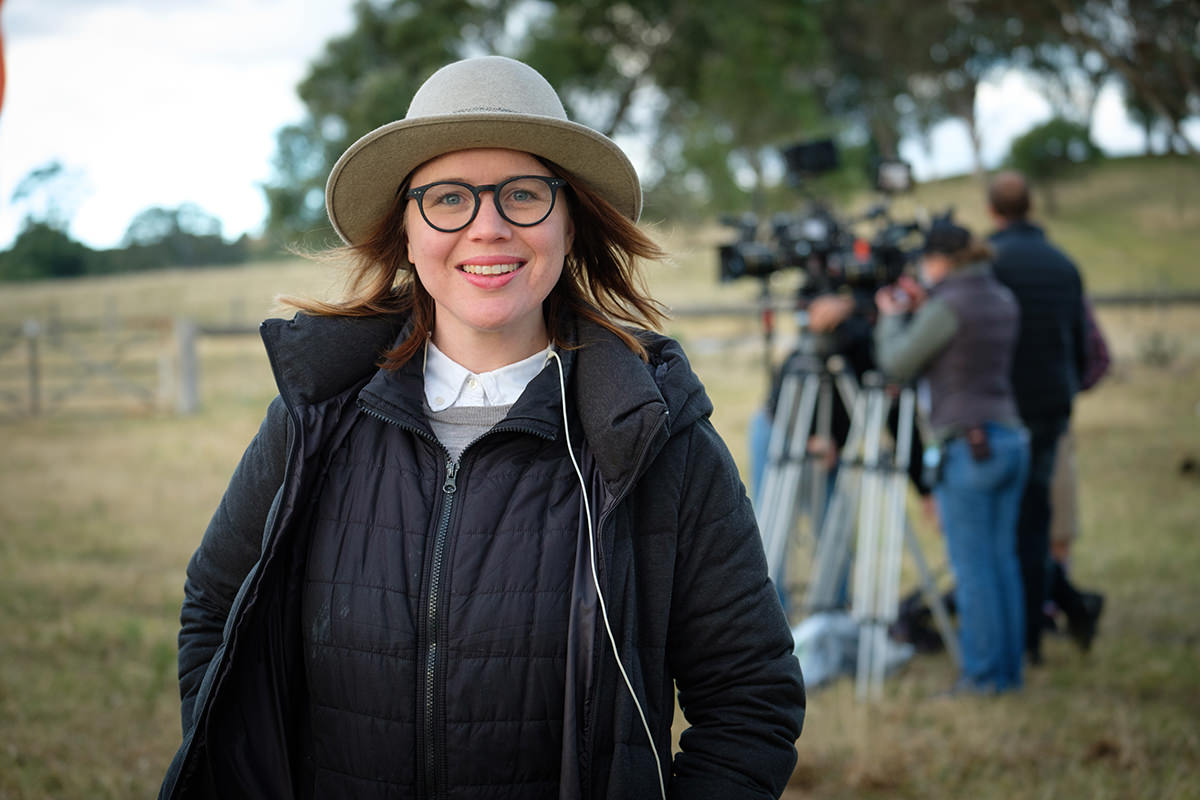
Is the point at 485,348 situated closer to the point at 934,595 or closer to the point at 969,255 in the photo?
the point at 969,255

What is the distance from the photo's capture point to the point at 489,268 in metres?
1.84

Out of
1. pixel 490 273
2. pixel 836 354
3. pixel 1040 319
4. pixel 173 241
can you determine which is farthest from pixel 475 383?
pixel 173 241

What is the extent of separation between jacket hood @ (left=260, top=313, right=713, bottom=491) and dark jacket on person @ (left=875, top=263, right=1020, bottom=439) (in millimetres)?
2869

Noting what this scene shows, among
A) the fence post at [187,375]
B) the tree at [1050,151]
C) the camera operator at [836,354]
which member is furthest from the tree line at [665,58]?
the tree at [1050,151]

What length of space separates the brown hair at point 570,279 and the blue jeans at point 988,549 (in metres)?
2.79

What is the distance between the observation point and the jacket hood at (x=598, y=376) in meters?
1.72

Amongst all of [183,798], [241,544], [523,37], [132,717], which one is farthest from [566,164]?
[523,37]

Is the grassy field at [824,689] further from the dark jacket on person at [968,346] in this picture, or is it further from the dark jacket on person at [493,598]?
the dark jacket on person at [968,346]

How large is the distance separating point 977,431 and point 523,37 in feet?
47.6

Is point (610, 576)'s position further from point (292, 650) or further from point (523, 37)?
point (523, 37)

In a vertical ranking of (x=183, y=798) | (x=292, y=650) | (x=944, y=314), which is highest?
(x=944, y=314)

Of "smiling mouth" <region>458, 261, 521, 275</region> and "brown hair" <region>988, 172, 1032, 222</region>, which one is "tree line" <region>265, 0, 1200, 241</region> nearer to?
"brown hair" <region>988, 172, 1032, 222</region>

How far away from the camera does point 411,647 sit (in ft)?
5.68

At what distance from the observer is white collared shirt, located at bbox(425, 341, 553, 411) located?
1.93 m
